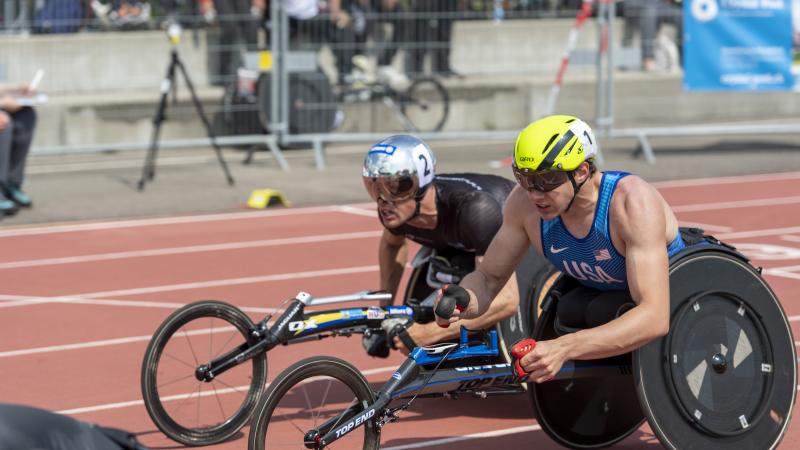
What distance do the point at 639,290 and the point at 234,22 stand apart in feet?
37.0

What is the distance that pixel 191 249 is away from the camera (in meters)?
12.0

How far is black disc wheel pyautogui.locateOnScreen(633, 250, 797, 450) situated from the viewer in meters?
5.55

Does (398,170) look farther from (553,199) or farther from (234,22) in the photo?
(234,22)

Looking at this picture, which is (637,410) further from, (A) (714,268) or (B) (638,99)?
(B) (638,99)

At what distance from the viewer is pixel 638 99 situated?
64.6ft

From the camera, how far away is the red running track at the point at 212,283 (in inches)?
279

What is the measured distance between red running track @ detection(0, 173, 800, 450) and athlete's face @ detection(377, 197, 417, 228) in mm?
1006

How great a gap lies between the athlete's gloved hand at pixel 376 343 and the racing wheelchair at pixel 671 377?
72cm

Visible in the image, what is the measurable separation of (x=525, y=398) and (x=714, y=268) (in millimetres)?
1889

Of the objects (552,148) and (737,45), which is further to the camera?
(737,45)

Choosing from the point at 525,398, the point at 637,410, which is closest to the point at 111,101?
the point at 525,398

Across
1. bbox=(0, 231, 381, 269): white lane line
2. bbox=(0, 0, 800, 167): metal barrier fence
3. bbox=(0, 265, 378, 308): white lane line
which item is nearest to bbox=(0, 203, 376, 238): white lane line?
bbox=(0, 231, 381, 269): white lane line

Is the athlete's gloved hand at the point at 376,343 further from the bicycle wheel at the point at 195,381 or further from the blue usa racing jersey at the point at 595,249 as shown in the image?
the blue usa racing jersey at the point at 595,249

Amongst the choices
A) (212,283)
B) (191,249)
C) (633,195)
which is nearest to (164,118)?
(191,249)
